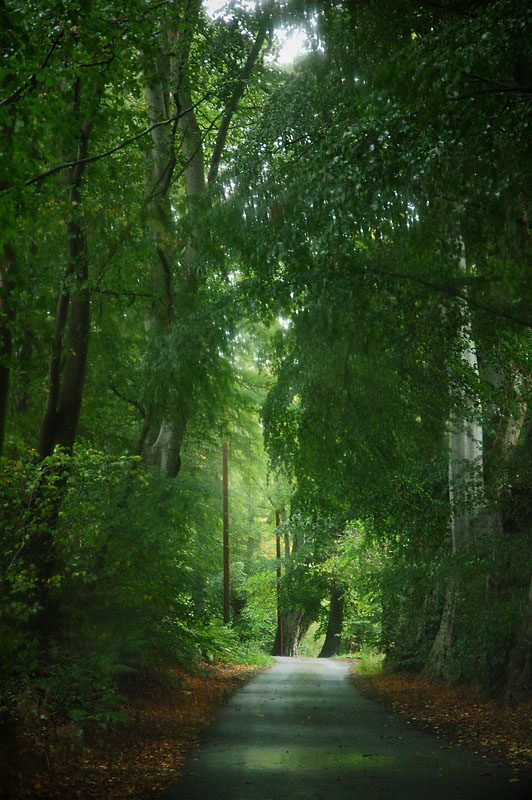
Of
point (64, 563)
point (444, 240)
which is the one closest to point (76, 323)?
point (64, 563)

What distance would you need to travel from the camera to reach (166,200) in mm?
13172

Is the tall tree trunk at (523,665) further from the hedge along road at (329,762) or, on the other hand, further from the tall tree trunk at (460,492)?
the hedge along road at (329,762)

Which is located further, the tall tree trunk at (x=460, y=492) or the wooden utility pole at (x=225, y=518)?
the wooden utility pole at (x=225, y=518)

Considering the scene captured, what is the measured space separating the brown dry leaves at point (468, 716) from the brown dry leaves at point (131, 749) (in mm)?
3307

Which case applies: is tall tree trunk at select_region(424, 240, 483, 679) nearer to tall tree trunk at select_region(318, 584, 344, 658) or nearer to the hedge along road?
the hedge along road

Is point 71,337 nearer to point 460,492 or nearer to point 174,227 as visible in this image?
point 174,227

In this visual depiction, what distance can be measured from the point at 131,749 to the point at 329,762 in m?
2.28

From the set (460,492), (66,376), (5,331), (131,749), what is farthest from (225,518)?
(5,331)

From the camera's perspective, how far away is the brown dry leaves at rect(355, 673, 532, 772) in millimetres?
8898

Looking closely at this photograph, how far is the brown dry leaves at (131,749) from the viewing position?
684cm

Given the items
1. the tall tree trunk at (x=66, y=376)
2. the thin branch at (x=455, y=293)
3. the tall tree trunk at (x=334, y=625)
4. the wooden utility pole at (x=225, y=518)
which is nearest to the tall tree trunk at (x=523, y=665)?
the thin branch at (x=455, y=293)

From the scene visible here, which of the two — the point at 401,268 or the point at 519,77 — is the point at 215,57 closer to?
the point at 401,268

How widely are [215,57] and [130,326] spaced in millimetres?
5244

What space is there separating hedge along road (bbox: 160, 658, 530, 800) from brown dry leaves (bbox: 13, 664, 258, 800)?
0.30 metres
